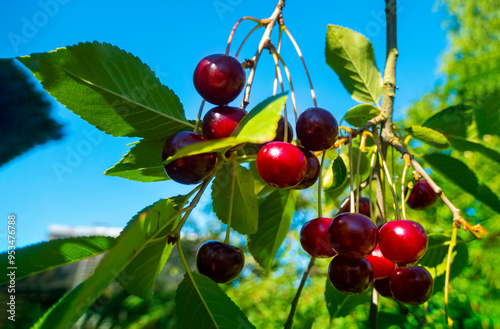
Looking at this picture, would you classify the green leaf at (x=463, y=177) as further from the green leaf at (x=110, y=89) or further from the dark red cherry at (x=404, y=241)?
the green leaf at (x=110, y=89)

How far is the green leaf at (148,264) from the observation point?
0.61 metres

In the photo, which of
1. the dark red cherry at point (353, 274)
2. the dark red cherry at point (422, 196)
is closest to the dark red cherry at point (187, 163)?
the dark red cherry at point (353, 274)

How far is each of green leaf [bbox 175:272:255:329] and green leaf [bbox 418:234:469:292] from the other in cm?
51

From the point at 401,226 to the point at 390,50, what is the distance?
23.3 inches

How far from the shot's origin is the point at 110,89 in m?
0.60

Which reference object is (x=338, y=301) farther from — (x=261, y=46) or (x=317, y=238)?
(x=261, y=46)

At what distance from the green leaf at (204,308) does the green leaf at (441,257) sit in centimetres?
51

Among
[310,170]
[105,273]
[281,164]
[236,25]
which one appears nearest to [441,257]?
[310,170]

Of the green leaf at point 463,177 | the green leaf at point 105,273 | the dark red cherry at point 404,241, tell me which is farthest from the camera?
the green leaf at point 463,177

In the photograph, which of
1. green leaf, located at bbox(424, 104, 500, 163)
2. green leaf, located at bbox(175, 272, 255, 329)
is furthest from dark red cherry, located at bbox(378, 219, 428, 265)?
green leaf, located at bbox(424, 104, 500, 163)

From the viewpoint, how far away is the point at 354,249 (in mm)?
576

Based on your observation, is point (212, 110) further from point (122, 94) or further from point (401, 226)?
point (401, 226)

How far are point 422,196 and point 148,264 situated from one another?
29.7 inches

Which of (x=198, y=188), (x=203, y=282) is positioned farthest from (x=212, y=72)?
(x=203, y=282)
